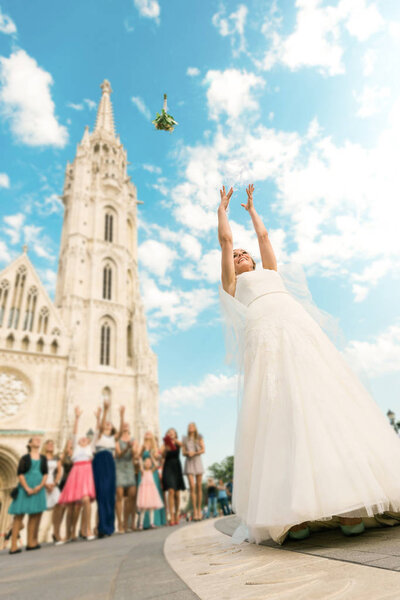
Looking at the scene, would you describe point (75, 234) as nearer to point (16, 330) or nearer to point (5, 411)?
point (16, 330)

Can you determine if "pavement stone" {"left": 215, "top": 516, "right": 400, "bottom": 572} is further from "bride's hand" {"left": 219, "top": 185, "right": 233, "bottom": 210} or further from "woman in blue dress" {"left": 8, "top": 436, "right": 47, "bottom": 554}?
"woman in blue dress" {"left": 8, "top": 436, "right": 47, "bottom": 554}

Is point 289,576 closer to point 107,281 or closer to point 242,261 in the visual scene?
point 242,261

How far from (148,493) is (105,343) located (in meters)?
18.5

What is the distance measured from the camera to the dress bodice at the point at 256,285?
107 inches

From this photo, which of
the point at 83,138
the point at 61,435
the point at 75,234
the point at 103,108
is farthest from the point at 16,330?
the point at 103,108

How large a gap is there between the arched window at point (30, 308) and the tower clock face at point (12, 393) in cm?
311

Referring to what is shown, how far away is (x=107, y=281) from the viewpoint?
1078 inches

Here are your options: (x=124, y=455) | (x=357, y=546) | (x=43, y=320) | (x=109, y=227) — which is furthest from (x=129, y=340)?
(x=357, y=546)

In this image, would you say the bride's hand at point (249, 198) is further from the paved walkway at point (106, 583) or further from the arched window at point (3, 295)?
the arched window at point (3, 295)

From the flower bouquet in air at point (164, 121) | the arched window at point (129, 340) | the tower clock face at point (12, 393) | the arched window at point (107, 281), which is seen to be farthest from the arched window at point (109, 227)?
the flower bouquet in air at point (164, 121)

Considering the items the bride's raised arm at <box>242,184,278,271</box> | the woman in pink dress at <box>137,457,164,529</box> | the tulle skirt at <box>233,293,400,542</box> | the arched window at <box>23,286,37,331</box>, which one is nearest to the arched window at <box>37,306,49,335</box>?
the arched window at <box>23,286,37,331</box>

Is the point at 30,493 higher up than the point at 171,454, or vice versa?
the point at 171,454

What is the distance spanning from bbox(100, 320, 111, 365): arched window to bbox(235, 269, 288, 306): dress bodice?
2282 centimetres

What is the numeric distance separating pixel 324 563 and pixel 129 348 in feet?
85.3
